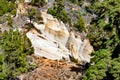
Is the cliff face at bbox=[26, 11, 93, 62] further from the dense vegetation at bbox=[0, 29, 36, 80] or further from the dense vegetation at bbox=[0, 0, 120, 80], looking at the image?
the dense vegetation at bbox=[0, 29, 36, 80]

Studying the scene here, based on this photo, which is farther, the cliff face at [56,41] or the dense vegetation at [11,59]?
the cliff face at [56,41]

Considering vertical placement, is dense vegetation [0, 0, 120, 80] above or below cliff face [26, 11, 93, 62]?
above

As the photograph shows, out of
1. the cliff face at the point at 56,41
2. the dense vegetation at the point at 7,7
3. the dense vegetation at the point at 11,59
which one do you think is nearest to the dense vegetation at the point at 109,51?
the dense vegetation at the point at 11,59

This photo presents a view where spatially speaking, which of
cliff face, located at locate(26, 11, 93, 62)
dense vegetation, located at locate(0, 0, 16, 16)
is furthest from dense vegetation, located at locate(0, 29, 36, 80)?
dense vegetation, located at locate(0, 0, 16, 16)

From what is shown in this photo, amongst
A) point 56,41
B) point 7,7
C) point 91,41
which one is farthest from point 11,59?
point 7,7

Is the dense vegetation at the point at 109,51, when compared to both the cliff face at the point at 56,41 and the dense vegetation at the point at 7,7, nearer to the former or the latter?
the cliff face at the point at 56,41

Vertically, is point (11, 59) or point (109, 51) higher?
point (109, 51)

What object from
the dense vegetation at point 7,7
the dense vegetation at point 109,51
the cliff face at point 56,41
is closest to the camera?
the dense vegetation at point 109,51

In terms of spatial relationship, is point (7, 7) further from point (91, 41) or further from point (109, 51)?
point (109, 51)

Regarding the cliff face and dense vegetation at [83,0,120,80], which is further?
the cliff face
